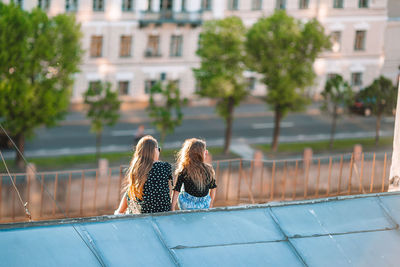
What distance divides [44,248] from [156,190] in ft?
7.58

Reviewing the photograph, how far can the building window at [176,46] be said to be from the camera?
46031 mm

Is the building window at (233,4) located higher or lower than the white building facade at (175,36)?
Result: higher

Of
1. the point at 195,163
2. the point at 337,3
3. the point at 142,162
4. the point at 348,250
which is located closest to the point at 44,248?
the point at 142,162

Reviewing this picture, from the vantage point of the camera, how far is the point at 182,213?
8414 mm

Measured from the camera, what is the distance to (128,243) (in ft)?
25.5

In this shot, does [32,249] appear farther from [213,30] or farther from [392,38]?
[392,38]

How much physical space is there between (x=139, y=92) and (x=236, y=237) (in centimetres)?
3791

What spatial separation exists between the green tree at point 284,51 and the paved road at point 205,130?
4217mm

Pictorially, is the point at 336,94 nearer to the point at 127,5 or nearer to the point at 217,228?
the point at 127,5

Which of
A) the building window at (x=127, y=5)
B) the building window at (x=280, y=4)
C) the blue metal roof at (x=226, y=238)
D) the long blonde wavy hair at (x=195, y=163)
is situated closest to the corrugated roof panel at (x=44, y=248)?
the blue metal roof at (x=226, y=238)

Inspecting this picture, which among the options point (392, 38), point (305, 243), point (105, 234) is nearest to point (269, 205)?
point (305, 243)

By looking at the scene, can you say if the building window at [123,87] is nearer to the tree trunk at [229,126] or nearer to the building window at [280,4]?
the tree trunk at [229,126]

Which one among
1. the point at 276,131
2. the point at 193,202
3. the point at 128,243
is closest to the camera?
the point at 128,243

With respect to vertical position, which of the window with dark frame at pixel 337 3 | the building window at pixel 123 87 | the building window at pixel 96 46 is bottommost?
the building window at pixel 123 87
